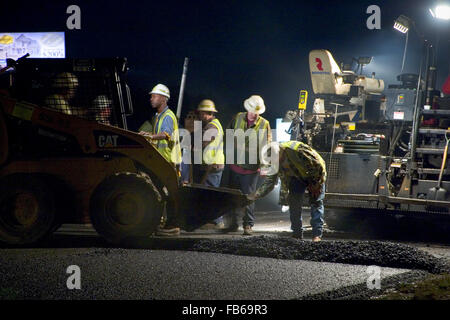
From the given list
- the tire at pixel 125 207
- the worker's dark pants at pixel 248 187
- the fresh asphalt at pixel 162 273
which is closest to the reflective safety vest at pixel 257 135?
the worker's dark pants at pixel 248 187

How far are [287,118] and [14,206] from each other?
5.33 m

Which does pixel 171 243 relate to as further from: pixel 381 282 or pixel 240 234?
pixel 381 282

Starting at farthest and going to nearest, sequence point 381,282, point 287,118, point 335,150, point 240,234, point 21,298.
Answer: point 287,118, point 335,150, point 240,234, point 381,282, point 21,298

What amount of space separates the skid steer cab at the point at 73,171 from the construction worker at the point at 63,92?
1 cm

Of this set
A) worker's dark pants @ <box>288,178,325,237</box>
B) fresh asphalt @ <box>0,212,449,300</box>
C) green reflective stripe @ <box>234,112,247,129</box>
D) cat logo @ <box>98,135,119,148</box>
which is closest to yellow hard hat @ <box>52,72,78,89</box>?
cat logo @ <box>98,135,119,148</box>

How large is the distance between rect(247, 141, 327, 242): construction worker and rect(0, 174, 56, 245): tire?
2453 millimetres

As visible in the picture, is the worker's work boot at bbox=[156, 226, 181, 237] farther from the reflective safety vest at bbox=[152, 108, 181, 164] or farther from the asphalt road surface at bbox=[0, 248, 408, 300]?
the asphalt road surface at bbox=[0, 248, 408, 300]

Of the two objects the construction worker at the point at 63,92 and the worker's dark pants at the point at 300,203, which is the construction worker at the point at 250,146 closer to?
the worker's dark pants at the point at 300,203

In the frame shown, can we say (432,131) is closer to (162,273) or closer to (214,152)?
(214,152)

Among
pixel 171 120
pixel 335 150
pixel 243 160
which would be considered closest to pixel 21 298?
pixel 171 120

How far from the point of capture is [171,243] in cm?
730

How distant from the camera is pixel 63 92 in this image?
23.9 feet

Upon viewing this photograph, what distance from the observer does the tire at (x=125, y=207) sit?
7023 millimetres

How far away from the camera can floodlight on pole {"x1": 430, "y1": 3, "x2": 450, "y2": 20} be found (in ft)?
30.1
